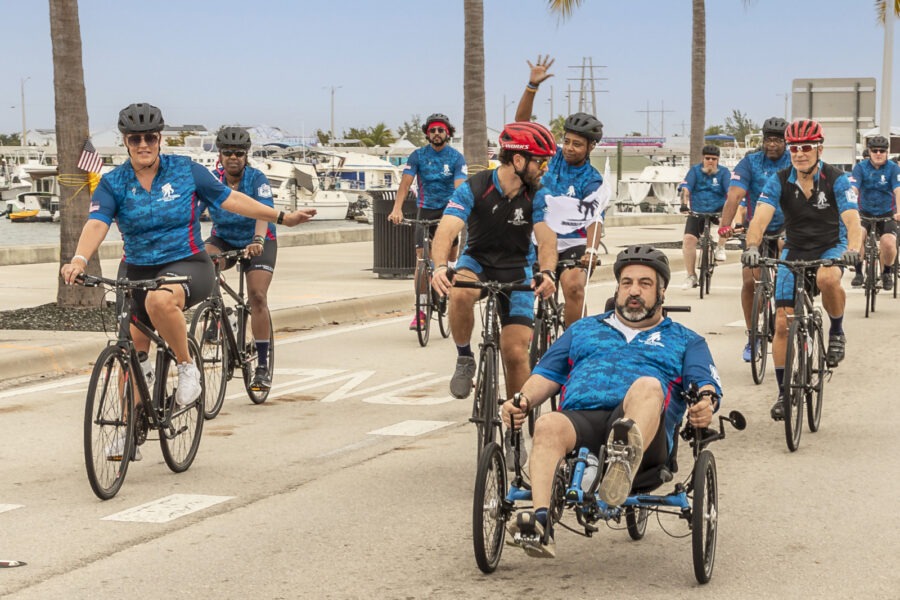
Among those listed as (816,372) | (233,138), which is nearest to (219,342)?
(233,138)

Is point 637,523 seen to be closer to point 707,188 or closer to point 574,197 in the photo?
point 574,197

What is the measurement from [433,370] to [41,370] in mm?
3257

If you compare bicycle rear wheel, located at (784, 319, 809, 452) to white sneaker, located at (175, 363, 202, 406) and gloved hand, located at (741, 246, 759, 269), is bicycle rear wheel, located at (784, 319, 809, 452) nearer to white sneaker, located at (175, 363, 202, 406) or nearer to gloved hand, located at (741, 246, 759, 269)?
gloved hand, located at (741, 246, 759, 269)

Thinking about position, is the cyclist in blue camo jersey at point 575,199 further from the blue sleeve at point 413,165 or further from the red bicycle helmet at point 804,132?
the blue sleeve at point 413,165

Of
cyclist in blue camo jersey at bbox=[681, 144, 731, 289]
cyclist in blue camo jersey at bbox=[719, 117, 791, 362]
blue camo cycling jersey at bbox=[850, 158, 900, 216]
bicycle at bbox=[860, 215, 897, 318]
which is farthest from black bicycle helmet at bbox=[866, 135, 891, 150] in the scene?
cyclist in blue camo jersey at bbox=[719, 117, 791, 362]

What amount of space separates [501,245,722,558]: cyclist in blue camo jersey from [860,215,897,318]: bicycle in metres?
11.4

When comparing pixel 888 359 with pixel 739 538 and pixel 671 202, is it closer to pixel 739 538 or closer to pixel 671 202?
pixel 739 538

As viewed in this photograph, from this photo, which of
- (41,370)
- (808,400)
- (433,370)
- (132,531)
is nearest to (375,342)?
(433,370)

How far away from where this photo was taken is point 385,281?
2050 centimetres

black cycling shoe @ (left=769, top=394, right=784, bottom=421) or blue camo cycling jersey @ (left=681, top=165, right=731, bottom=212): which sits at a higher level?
blue camo cycling jersey @ (left=681, top=165, right=731, bottom=212)

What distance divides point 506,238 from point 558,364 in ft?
6.57

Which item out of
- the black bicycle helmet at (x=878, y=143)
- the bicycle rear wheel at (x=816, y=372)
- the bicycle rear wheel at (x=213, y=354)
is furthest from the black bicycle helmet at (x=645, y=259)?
the black bicycle helmet at (x=878, y=143)

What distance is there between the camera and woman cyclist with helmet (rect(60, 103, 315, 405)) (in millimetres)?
8258

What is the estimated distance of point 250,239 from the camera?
36.3ft
